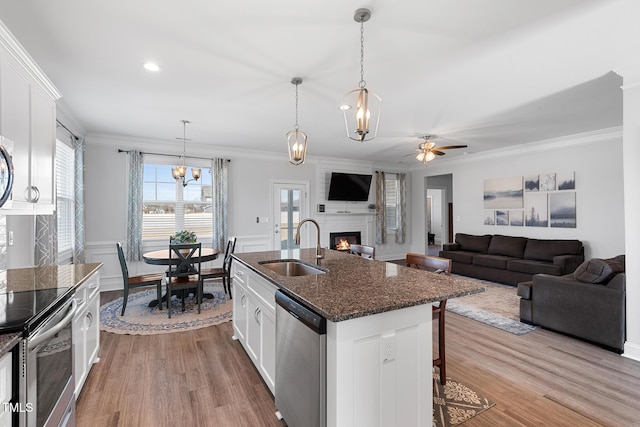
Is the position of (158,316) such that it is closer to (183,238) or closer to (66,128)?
(183,238)

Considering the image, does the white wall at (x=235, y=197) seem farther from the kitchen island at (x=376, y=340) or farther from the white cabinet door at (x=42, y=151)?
the kitchen island at (x=376, y=340)

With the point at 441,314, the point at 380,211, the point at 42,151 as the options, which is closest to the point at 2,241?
the point at 42,151

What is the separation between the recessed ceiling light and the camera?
2779mm

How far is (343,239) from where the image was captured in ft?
25.7

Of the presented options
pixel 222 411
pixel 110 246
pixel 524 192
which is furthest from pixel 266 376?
pixel 524 192

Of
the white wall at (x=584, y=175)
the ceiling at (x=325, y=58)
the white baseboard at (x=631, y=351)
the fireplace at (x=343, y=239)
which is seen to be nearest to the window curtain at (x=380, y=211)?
the fireplace at (x=343, y=239)

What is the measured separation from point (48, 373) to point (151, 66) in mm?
2566

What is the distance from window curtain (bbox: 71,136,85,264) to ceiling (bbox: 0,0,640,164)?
1.47ft

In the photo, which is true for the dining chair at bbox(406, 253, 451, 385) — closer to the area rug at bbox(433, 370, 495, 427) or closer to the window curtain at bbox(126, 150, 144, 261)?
the area rug at bbox(433, 370, 495, 427)

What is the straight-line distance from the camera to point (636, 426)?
76.4 inches

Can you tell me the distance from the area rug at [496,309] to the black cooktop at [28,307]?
158 inches

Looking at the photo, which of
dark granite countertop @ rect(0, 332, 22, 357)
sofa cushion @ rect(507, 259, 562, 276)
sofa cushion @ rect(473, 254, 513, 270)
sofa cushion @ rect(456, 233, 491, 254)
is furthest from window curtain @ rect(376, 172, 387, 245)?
dark granite countertop @ rect(0, 332, 22, 357)

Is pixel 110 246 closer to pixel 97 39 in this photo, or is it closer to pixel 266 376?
pixel 97 39

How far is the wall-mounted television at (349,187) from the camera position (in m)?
7.43
